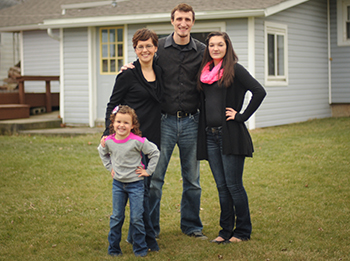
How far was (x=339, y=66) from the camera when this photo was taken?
1557cm

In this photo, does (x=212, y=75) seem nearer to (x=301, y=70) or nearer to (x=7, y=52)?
(x=301, y=70)

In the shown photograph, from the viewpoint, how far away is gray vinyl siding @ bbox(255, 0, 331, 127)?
12820mm

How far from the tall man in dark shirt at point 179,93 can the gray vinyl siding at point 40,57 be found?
14168 millimetres

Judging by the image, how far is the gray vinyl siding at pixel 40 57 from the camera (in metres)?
18.0

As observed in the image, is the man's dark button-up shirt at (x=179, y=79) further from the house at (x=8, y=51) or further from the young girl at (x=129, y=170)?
the house at (x=8, y=51)

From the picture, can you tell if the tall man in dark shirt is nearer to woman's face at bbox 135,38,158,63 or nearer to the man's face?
the man's face

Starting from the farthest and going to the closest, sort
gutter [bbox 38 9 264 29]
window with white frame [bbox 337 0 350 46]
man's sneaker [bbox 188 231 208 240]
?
window with white frame [bbox 337 0 350 46] → gutter [bbox 38 9 264 29] → man's sneaker [bbox 188 231 208 240]

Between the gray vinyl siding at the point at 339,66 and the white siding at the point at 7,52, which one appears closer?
the gray vinyl siding at the point at 339,66

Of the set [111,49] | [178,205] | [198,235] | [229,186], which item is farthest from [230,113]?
[111,49]

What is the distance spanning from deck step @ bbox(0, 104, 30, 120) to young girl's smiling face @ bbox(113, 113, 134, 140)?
10.3 meters

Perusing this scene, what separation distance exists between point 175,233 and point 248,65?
Answer: 26.1ft

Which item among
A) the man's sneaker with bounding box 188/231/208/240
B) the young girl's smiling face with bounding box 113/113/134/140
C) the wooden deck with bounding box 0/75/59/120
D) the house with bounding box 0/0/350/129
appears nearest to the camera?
the young girl's smiling face with bounding box 113/113/134/140

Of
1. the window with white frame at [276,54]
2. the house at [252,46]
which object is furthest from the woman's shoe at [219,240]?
the window with white frame at [276,54]

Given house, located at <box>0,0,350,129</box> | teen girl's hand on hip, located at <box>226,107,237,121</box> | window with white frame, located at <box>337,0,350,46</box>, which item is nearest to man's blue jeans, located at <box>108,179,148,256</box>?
teen girl's hand on hip, located at <box>226,107,237,121</box>
